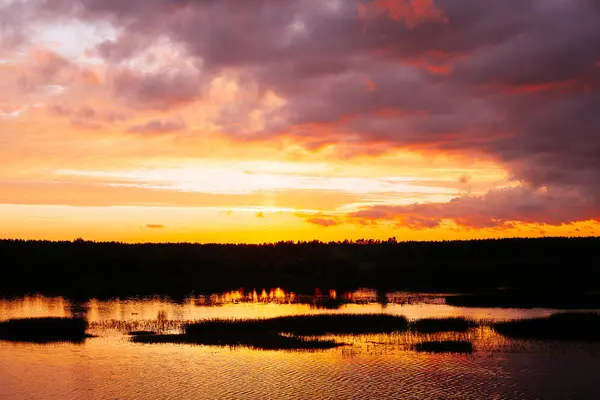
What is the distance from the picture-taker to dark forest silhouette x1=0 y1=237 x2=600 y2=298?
110 meters

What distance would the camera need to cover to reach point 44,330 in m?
58.8

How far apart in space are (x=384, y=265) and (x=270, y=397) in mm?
144776

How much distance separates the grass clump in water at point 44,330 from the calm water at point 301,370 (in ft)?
6.05

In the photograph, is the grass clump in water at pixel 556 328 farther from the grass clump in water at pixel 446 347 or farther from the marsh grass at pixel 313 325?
the marsh grass at pixel 313 325

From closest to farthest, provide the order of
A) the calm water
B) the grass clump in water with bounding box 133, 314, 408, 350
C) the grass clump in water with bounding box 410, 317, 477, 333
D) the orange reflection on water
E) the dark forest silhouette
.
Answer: the calm water → the grass clump in water with bounding box 133, 314, 408, 350 → the grass clump in water with bounding box 410, 317, 477, 333 → the orange reflection on water → the dark forest silhouette

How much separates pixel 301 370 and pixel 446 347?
41.4ft

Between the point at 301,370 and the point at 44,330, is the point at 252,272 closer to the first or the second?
the point at 44,330

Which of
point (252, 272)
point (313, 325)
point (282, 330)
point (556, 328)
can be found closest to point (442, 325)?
point (556, 328)

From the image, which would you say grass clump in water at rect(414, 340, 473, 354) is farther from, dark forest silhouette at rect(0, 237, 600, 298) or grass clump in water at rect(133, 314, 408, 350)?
dark forest silhouette at rect(0, 237, 600, 298)

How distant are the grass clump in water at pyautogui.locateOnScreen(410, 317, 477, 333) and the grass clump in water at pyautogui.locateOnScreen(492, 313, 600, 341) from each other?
106 inches

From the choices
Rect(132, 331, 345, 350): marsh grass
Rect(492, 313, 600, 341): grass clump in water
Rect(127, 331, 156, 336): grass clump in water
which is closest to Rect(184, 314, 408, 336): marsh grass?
Rect(132, 331, 345, 350): marsh grass

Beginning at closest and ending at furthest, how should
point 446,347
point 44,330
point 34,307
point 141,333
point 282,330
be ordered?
point 446,347 < point 141,333 < point 282,330 < point 44,330 < point 34,307

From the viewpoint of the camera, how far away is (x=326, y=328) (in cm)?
5875

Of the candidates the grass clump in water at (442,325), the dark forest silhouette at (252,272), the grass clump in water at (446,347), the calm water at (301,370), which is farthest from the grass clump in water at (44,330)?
the dark forest silhouette at (252,272)
